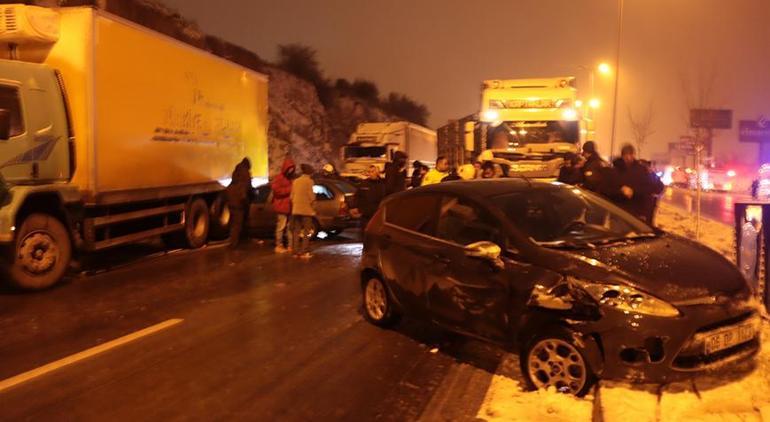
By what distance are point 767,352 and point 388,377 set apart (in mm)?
3051

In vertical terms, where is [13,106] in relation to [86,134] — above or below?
above

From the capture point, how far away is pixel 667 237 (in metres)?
5.94

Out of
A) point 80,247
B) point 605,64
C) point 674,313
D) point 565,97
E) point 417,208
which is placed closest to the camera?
point 674,313

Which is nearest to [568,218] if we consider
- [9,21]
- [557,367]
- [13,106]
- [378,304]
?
[557,367]

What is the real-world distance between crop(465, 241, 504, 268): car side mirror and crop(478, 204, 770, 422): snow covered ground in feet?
3.09

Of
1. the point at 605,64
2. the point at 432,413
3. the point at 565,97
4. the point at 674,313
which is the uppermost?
the point at 605,64

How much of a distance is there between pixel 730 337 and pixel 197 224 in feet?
35.4

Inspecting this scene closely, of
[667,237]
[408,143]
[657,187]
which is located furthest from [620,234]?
[408,143]

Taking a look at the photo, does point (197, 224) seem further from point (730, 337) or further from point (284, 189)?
→ point (730, 337)

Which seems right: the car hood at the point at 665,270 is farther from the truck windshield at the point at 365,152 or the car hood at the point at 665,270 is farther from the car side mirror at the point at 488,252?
the truck windshield at the point at 365,152

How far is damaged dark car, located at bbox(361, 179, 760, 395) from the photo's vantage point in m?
4.62

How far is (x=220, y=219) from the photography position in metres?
14.7

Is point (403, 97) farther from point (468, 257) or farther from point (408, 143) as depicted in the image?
point (468, 257)

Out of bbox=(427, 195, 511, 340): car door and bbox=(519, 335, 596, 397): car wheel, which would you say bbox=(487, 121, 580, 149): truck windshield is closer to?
bbox=(427, 195, 511, 340): car door
